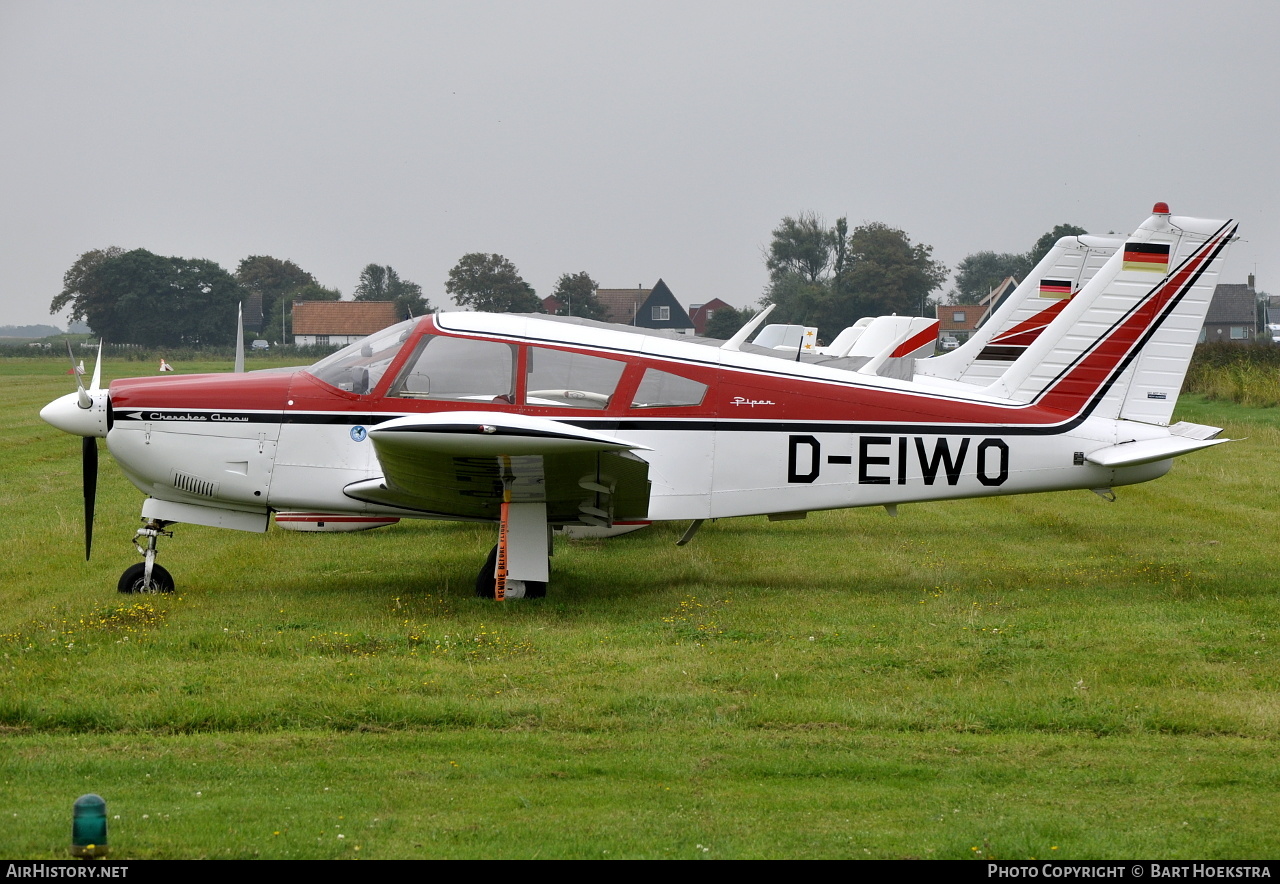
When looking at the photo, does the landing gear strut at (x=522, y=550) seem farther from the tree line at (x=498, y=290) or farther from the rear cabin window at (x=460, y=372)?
the tree line at (x=498, y=290)

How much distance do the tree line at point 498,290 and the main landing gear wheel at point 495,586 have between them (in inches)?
2109

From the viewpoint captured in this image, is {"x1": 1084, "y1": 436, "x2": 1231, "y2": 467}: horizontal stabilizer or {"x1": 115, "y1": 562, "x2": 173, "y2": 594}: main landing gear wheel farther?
{"x1": 1084, "y1": 436, "x2": 1231, "y2": 467}: horizontal stabilizer

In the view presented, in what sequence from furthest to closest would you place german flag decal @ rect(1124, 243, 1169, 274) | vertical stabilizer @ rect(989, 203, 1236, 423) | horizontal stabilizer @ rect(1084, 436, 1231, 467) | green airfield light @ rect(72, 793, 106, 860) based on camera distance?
german flag decal @ rect(1124, 243, 1169, 274), vertical stabilizer @ rect(989, 203, 1236, 423), horizontal stabilizer @ rect(1084, 436, 1231, 467), green airfield light @ rect(72, 793, 106, 860)

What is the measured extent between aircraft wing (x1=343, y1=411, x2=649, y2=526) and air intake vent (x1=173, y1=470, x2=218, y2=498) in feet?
3.30

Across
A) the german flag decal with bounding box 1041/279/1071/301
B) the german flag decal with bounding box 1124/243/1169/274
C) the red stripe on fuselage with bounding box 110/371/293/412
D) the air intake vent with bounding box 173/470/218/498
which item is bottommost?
the air intake vent with bounding box 173/470/218/498

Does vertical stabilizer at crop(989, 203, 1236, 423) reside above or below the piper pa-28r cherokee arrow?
above

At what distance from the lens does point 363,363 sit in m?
9.05

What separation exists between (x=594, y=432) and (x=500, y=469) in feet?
2.66

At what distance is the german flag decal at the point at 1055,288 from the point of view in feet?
54.5

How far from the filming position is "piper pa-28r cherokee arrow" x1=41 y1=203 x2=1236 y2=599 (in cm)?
884

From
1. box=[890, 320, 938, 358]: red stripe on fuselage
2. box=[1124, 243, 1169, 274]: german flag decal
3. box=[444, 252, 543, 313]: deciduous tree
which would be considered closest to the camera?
box=[1124, 243, 1169, 274]: german flag decal

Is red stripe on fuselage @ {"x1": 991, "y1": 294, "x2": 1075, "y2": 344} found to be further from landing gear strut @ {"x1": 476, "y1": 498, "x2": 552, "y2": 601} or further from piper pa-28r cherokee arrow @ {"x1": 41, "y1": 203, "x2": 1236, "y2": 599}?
landing gear strut @ {"x1": 476, "y1": 498, "x2": 552, "y2": 601}

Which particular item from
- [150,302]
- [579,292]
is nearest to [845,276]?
[579,292]

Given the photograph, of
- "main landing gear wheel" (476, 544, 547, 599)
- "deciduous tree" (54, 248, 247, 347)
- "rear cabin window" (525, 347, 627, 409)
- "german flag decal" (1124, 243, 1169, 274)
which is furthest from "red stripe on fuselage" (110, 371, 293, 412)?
"deciduous tree" (54, 248, 247, 347)
